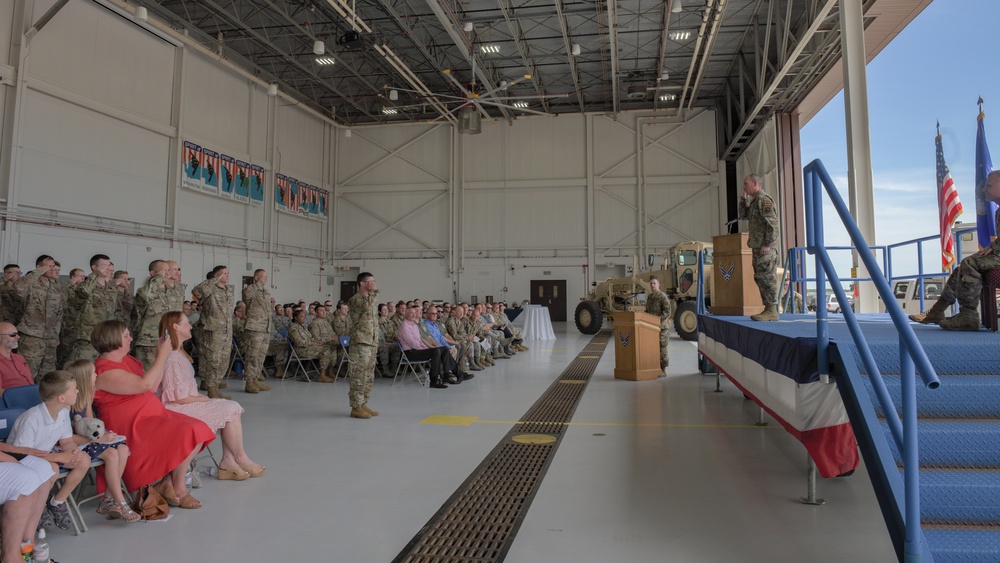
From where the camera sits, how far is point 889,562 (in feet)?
8.07

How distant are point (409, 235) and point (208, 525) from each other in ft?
72.5

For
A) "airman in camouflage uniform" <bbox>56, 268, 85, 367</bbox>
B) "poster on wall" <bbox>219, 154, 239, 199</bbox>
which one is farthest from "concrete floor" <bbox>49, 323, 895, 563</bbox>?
"poster on wall" <bbox>219, 154, 239, 199</bbox>

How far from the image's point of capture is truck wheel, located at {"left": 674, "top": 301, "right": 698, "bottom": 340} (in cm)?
1441

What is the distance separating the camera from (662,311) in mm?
8945

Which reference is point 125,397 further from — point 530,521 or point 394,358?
point 394,358

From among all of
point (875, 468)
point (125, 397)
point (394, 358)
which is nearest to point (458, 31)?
point (394, 358)

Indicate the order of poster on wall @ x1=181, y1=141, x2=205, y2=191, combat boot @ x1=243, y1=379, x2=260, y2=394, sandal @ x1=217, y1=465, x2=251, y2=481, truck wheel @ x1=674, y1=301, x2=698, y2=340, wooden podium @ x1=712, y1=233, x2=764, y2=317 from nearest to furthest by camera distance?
1. sandal @ x1=217, y1=465, x2=251, y2=481
2. wooden podium @ x1=712, y1=233, x2=764, y2=317
3. combat boot @ x1=243, y1=379, x2=260, y2=394
4. truck wheel @ x1=674, y1=301, x2=698, y2=340
5. poster on wall @ x1=181, y1=141, x2=205, y2=191

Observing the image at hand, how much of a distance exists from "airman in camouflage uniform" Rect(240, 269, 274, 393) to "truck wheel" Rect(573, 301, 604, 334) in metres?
11.1

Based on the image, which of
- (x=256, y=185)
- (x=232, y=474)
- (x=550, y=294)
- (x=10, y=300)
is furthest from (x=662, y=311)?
(x=256, y=185)

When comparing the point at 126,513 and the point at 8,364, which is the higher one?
the point at 8,364

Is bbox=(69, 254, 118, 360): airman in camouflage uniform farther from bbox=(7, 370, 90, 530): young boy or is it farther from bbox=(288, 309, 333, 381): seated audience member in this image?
bbox=(7, 370, 90, 530): young boy

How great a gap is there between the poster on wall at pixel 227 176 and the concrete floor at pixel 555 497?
48.1 feet

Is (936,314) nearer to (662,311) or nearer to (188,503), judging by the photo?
(188,503)

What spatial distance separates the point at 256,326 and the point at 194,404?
4006 millimetres
